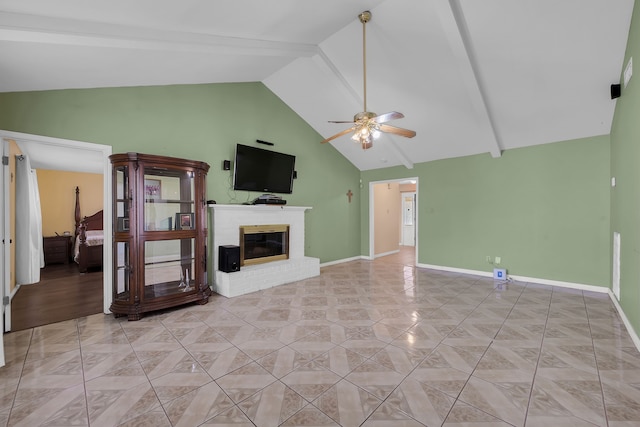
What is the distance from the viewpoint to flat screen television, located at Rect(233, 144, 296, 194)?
4480 millimetres

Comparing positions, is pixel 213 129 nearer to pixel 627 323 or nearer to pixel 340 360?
pixel 340 360

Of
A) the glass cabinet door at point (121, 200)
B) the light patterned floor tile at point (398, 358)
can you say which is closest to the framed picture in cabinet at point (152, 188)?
the glass cabinet door at point (121, 200)

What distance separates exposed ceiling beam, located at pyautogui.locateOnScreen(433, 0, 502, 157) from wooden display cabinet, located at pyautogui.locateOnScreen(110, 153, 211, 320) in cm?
328

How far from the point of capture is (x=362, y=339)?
2566 millimetres

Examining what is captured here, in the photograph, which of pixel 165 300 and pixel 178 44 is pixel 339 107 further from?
pixel 165 300

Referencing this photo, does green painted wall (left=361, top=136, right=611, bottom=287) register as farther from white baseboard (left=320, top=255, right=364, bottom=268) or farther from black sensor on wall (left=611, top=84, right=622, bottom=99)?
white baseboard (left=320, top=255, right=364, bottom=268)

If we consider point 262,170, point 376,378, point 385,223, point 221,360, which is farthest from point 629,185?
point 385,223

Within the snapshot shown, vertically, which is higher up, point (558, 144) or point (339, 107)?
point (339, 107)

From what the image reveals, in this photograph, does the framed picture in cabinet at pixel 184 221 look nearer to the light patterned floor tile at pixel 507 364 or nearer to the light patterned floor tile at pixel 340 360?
the light patterned floor tile at pixel 340 360

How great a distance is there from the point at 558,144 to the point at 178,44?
552 centimetres

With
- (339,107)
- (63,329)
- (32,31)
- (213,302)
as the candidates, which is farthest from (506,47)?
(63,329)

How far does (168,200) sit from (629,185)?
5.10 metres

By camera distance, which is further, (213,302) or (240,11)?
(213,302)

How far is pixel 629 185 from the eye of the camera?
271 centimetres
